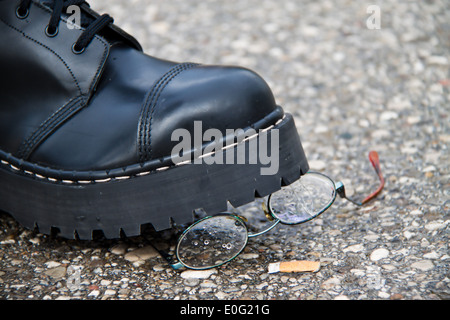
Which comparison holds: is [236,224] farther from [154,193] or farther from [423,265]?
[423,265]

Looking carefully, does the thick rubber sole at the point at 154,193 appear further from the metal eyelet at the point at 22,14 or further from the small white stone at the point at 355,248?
the metal eyelet at the point at 22,14

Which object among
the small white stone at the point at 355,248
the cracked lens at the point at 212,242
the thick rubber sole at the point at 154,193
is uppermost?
the thick rubber sole at the point at 154,193

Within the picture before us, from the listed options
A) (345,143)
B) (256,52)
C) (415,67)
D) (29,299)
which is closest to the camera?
(29,299)

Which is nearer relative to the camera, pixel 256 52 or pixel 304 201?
pixel 304 201

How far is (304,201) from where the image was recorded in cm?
156

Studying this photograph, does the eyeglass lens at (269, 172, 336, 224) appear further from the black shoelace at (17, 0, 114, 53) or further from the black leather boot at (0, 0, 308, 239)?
the black shoelace at (17, 0, 114, 53)

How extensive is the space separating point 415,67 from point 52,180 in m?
2.01

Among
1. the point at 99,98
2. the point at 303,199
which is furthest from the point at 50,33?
the point at 303,199

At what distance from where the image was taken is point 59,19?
4.96 ft

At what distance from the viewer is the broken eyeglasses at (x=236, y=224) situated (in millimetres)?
1438

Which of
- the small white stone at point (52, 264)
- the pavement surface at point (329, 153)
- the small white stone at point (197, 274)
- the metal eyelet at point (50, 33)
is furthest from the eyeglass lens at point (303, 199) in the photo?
the metal eyelet at point (50, 33)

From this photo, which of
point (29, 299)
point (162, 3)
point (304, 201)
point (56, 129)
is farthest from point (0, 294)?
point (162, 3)

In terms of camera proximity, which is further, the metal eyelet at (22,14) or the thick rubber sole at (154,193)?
the metal eyelet at (22,14)

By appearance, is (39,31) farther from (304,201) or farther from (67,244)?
(304,201)
